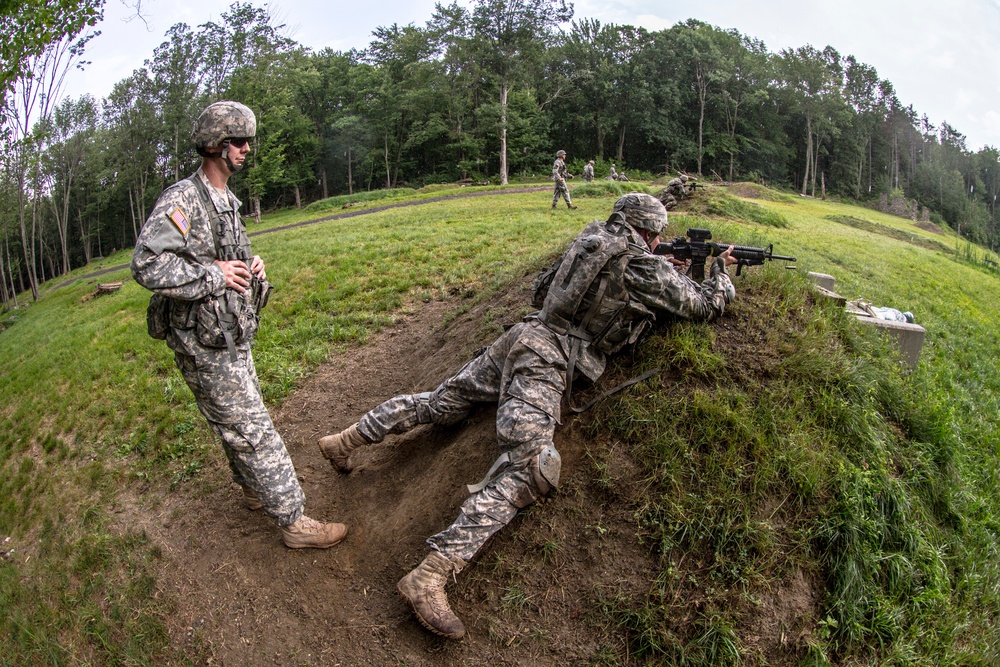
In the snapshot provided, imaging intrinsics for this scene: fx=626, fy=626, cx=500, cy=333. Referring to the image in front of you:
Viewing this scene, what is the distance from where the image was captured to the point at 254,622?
155 inches

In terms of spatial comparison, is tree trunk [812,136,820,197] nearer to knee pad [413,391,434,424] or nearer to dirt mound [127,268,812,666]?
knee pad [413,391,434,424]

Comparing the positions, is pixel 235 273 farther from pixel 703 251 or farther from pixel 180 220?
pixel 703 251

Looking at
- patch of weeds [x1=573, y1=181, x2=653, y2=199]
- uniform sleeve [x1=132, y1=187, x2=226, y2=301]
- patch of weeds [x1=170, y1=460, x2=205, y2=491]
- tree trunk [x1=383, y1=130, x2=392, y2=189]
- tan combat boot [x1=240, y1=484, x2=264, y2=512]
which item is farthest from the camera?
tree trunk [x1=383, y1=130, x2=392, y2=189]

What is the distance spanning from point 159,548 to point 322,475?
1302 mm

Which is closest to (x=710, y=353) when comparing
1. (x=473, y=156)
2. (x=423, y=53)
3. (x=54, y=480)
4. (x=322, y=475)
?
(x=322, y=475)

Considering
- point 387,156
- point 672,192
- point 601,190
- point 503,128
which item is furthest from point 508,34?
point 672,192

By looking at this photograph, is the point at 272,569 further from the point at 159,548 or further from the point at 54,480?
the point at 54,480

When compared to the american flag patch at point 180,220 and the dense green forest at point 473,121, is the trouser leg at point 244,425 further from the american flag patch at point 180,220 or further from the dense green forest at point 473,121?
the dense green forest at point 473,121

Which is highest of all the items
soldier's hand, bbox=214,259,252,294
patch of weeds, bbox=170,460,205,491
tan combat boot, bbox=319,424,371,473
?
soldier's hand, bbox=214,259,252,294

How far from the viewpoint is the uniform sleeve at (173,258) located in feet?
12.2

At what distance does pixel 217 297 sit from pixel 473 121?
44.0m

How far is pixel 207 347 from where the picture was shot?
13.1 feet

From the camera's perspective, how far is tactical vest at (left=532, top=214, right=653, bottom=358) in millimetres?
4273

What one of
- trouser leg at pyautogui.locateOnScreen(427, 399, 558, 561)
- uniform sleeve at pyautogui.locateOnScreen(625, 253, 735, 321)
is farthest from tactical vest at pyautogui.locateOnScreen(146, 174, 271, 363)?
uniform sleeve at pyautogui.locateOnScreen(625, 253, 735, 321)
